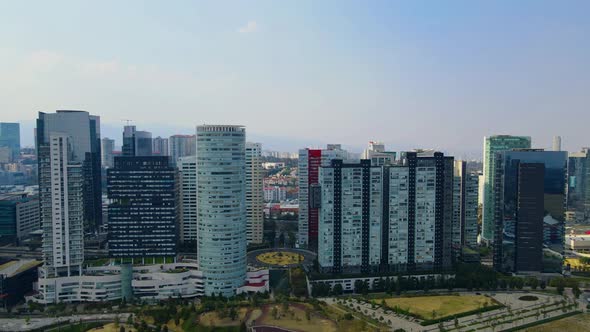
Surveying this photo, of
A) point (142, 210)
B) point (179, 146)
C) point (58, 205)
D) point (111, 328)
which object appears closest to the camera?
point (111, 328)

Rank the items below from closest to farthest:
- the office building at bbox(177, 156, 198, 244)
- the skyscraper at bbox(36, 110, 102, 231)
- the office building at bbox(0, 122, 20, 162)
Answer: the office building at bbox(177, 156, 198, 244) → the skyscraper at bbox(36, 110, 102, 231) → the office building at bbox(0, 122, 20, 162)

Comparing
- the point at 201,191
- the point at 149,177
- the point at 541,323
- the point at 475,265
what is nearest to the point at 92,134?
the point at 149,177

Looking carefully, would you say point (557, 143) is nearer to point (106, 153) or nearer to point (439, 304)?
point (439, 304)

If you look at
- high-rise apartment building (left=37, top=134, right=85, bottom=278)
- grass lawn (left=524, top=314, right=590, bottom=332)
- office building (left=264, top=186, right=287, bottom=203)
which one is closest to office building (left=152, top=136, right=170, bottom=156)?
office building (left=264, top=186, right=287, bottom=203)

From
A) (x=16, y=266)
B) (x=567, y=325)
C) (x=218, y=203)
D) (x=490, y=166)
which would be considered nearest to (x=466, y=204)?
(x=490, y=166)

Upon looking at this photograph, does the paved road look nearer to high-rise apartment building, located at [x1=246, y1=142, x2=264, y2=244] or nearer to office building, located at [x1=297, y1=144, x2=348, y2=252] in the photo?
high-rise apartment building, located at [x1=246, y1=142, x2=264, y2=244]

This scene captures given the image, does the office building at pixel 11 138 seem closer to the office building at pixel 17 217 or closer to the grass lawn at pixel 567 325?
the office building at pixel 17 217
